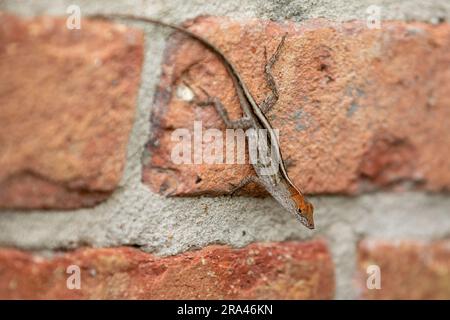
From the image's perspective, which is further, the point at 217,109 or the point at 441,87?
the point at 441,87

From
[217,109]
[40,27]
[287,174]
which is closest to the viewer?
[40,27]

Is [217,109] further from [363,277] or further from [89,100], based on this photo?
[363,277]

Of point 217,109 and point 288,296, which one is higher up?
point 217,109

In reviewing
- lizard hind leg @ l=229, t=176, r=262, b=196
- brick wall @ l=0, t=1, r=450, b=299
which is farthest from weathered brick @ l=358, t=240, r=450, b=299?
lizard hind leg @ l=229, t=176, r=262, b=196

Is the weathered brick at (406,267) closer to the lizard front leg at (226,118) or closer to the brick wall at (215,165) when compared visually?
the brick wall at (215,165)

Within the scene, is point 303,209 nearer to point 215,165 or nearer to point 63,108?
point 215,165

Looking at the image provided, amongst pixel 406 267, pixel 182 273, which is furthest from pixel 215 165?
pixel 406 267

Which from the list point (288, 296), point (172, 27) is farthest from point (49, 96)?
point (288, 296)
